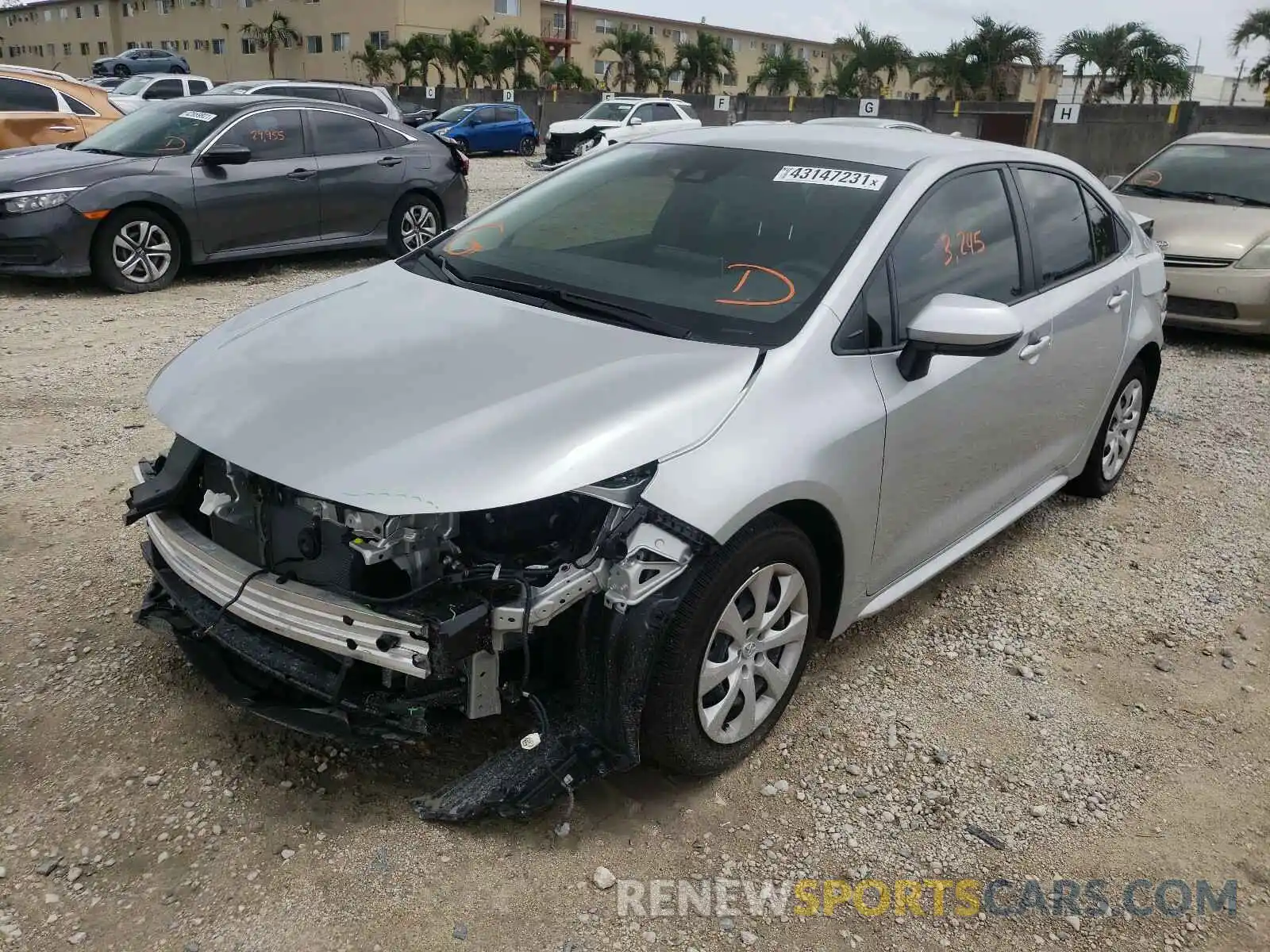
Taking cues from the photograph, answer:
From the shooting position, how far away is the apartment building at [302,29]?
47.9 meters

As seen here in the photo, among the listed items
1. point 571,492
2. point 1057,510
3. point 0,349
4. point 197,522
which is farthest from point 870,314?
point 0,349

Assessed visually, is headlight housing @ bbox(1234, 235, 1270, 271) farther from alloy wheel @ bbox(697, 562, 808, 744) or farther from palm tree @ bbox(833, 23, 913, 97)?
palm tree @ bbox(833, 23, 913, 97)

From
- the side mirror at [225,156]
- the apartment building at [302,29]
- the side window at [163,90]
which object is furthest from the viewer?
the apartment building at [302,29]

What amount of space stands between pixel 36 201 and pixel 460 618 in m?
7.01

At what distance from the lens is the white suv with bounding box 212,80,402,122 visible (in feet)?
45.3

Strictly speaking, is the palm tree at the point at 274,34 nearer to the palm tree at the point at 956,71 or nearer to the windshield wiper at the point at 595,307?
the palm tree at the point at 956,71

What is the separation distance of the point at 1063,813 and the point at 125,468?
4151 millimetres

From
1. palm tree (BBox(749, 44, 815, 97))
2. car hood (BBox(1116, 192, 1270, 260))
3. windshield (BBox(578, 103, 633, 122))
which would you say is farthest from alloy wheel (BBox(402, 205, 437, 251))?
palm tree (BBox(749, 44, 815, 97))

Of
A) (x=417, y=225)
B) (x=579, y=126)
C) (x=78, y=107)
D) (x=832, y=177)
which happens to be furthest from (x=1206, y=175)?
(x=579, y=126)

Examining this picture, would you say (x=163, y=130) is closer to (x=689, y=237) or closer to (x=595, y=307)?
(x=689, y=237)

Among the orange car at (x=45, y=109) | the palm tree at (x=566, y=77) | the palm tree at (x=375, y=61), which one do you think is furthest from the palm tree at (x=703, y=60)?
the orange car at (x=45, y=109)

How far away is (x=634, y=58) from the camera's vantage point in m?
50.5

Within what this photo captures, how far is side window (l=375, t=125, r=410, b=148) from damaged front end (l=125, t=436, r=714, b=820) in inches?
306

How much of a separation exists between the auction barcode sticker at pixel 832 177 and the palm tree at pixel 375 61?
154 feet
